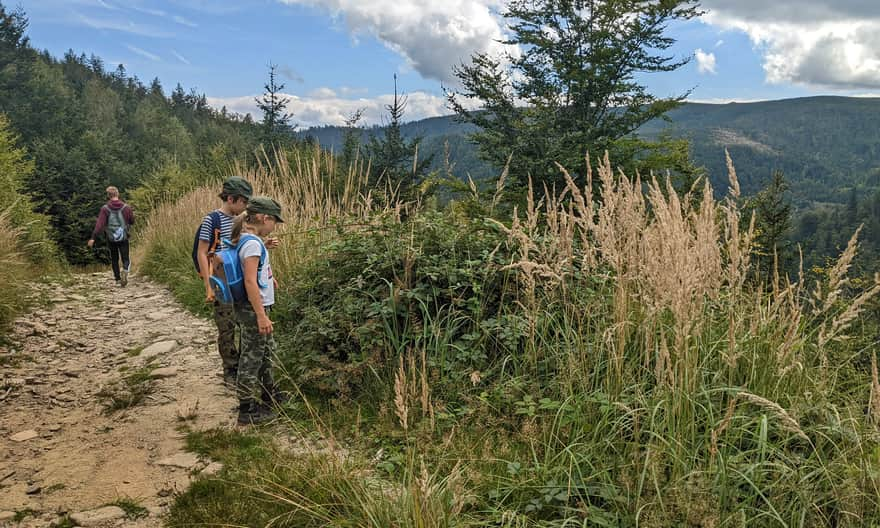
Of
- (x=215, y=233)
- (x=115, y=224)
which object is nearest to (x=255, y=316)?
(x=215, y=233)

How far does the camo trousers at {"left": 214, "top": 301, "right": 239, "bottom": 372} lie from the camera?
15.4 feet

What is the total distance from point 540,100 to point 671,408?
18019 mm

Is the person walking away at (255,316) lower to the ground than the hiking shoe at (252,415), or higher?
higher

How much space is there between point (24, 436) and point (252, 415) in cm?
164

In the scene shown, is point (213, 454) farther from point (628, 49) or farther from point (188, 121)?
point (188, 121)

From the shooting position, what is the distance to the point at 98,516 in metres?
2.77

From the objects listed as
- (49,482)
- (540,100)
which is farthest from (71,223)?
(49,482)

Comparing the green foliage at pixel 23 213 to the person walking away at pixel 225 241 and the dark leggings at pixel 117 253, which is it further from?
the person walking away at pixel 225 241

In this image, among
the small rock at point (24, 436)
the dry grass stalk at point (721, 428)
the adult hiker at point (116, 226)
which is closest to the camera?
the dry grass stalk at point (721, 428)

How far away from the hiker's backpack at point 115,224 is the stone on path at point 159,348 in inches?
195

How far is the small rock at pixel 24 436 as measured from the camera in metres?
3.75

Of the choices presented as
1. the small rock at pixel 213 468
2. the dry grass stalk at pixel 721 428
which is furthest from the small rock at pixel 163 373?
the dry grass stalk at pixel 721 428

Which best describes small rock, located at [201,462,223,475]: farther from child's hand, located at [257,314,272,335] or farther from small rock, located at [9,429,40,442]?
small rock, located at [9,429,40,442]

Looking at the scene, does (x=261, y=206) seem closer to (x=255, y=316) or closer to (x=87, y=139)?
(x=255, y=316)
